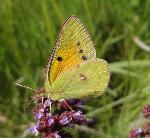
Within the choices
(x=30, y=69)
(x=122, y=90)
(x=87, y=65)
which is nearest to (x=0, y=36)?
(x=30, y=69)

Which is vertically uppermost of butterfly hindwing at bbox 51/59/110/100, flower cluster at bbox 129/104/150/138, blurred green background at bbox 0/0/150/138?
blurred green background at bbox 0/0/150/138

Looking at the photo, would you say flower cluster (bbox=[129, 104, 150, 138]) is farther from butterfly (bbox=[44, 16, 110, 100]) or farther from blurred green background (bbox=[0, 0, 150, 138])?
blurred green background (bbox=[0, 0, 150, 138])

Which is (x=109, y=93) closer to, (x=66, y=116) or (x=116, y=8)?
(x=116, y=8)


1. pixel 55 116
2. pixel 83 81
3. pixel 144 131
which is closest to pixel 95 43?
pixel 83 81

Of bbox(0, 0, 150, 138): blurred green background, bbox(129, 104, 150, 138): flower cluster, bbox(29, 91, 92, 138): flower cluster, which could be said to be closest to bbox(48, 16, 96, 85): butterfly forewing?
bbox(29, 91, 92, 138): flower cluster

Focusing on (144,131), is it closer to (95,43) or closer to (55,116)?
(55,116)

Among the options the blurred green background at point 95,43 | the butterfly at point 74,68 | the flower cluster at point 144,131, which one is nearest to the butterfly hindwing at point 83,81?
the butterfly at point 74,68
